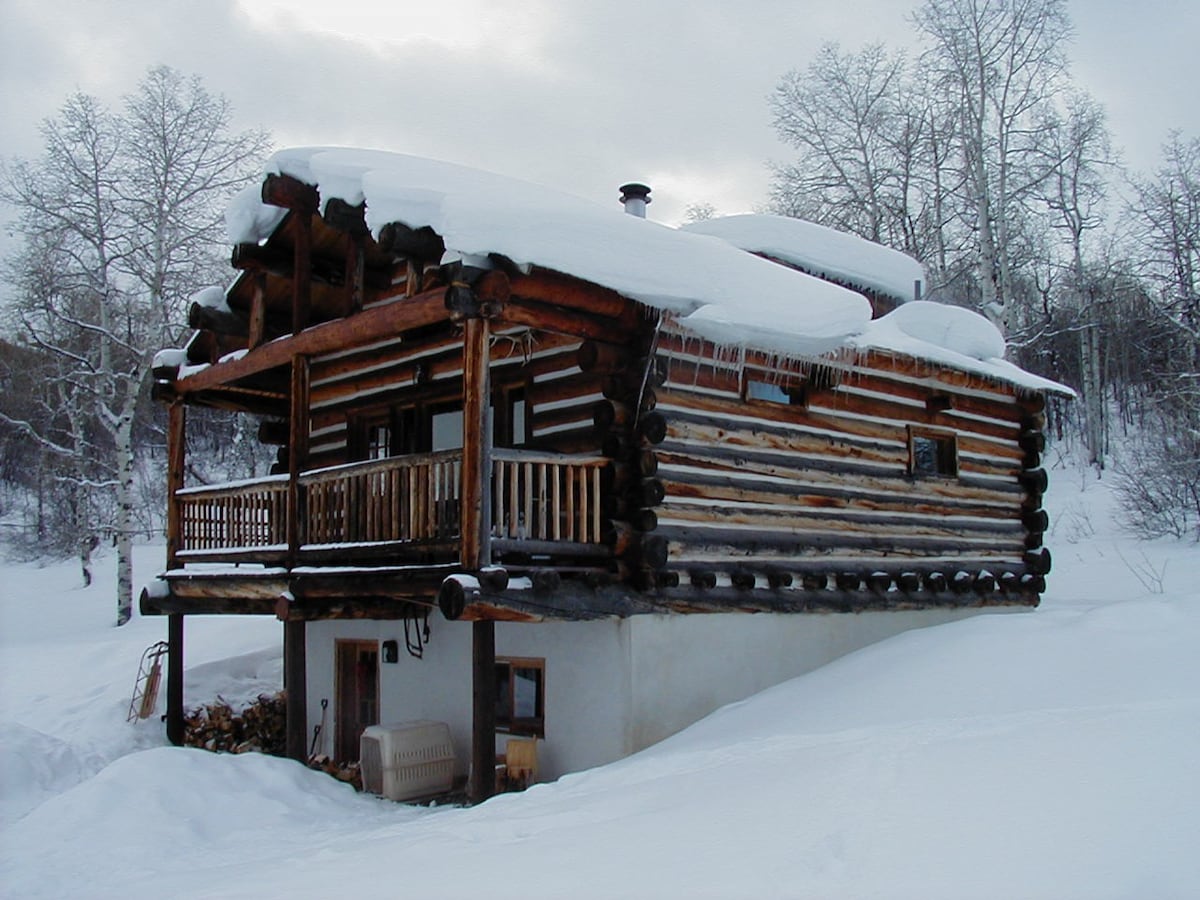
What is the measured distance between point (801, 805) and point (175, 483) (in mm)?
10782

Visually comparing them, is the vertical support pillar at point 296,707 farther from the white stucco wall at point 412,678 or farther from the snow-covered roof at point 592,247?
the snow-covered roof at point 592,247

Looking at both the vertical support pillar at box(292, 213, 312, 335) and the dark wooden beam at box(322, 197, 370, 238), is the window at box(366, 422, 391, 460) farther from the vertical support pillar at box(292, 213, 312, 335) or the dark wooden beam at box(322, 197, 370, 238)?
the dark wooden beam at box(322, 197, 370, 238)

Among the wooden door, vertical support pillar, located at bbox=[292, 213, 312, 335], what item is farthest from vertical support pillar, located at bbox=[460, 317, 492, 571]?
the wooden door

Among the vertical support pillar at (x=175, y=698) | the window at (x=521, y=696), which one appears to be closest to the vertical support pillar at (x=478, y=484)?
the window at (x=521, y=696)

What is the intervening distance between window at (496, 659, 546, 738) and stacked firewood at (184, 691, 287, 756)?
457 centimetres

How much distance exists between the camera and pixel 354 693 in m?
15.3

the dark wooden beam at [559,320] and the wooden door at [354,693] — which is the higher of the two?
the dark wooden beam at [559,320]

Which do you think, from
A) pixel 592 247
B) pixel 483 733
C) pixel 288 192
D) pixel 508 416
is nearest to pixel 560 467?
pixel 508 416

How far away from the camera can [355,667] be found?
15.4 meters

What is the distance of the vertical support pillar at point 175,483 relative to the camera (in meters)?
15.0

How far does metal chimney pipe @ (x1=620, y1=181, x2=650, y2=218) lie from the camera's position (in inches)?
647

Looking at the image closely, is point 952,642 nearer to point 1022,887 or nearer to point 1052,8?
point 1022,887

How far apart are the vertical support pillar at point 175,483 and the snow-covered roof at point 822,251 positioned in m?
9.15

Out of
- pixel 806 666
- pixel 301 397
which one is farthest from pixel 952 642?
pixel 301 397
